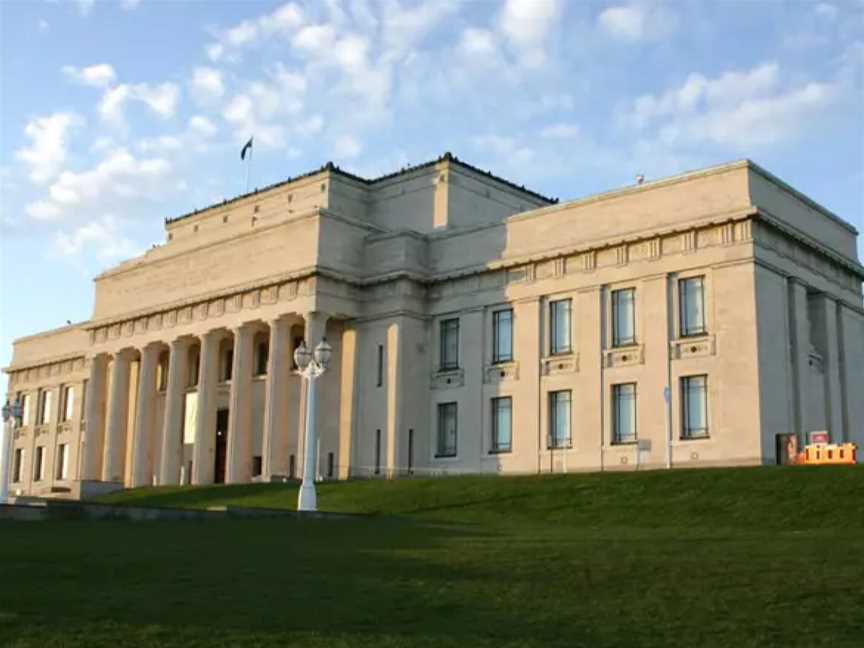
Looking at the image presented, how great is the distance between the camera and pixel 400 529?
24.4m

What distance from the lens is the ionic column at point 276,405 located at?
53.5 m

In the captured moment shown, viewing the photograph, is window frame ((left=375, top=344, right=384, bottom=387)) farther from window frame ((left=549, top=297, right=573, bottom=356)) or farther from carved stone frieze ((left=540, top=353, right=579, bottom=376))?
window frame ((left=549, top=297, right=573, bottom=356))

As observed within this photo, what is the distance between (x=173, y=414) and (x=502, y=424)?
1881cm

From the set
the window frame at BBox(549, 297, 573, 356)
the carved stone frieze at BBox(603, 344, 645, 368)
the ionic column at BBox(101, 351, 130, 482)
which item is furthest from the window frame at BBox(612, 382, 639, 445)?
the ionic column at BBox(101, 351, 130, 482)

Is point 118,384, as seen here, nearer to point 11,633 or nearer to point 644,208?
point 644,208

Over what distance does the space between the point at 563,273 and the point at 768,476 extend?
64.1ft

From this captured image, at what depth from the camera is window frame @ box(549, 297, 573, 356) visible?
49344 millimetres

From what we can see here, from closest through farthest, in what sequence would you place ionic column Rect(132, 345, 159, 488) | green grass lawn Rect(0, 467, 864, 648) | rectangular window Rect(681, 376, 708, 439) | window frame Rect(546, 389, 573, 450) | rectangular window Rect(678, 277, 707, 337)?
green grass lawn Rect(0, 467, 864, 648), rectangular window Rect(681, 376, 708, 439), rectangular window Rect(678, 277, 707, 337), window frame Rect(546, 389, 573, 450), ionic column Rect(132, 345, 159, 488)

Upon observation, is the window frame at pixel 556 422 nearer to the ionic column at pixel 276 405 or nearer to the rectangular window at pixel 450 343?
the rectangular window at pixel 450 343

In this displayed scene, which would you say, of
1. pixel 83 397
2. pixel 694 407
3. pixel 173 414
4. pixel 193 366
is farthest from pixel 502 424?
pixel 83 397

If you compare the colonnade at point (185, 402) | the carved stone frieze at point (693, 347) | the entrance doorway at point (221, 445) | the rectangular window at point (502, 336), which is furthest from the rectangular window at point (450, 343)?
the entrance doorway at point (221, 445)

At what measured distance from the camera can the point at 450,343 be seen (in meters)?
54.1

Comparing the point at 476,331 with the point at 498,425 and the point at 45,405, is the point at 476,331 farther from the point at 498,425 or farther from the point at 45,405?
the point at 45,405

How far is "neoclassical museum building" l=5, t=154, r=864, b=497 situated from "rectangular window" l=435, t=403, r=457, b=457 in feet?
0.35
